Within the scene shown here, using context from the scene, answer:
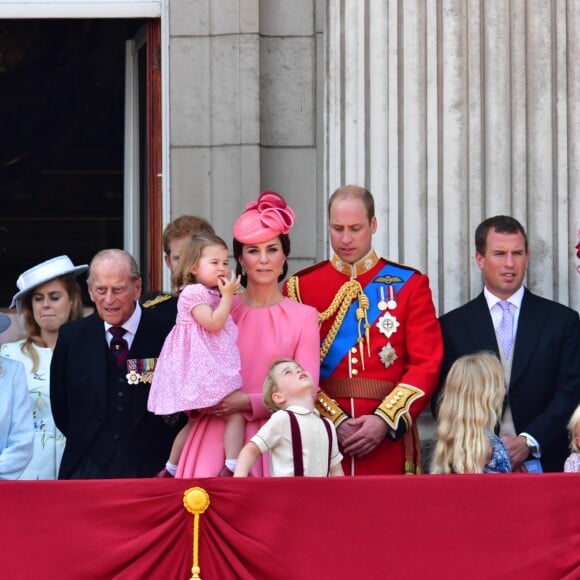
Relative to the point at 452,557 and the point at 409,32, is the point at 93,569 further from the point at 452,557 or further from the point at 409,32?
the point at 409,32

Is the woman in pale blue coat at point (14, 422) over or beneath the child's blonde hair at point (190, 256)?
beneath

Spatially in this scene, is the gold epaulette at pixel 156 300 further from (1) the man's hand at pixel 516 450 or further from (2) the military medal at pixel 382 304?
(1) the man's hand at pixel 516 450

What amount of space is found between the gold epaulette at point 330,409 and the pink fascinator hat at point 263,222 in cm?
74

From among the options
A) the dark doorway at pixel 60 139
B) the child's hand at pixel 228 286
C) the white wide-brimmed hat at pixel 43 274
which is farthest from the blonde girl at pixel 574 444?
the dark doorway at pixel 60 139

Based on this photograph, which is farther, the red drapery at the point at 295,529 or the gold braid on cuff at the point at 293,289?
the gold braid on cuff at the point at 293,289

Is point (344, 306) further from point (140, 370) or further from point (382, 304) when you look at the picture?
point (140, 370)

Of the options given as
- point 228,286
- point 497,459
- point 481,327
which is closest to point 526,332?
point 481,327

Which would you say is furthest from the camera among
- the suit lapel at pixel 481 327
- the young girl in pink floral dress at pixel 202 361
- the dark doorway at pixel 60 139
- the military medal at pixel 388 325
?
the dark doorway at pixel 60 139

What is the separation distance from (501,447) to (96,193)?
6.73 m

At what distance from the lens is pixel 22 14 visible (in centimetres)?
1037

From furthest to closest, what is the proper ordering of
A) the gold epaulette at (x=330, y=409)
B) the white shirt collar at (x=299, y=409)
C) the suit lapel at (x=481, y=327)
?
the suit lapel at (x=481, y=327), the gold epaulette at (x=330, y=409), the white shirt collar at (x=299, y=409)

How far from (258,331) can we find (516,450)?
4.03 feet

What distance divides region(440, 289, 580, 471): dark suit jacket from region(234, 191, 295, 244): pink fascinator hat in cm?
100

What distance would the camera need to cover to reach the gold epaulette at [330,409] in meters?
8.09
